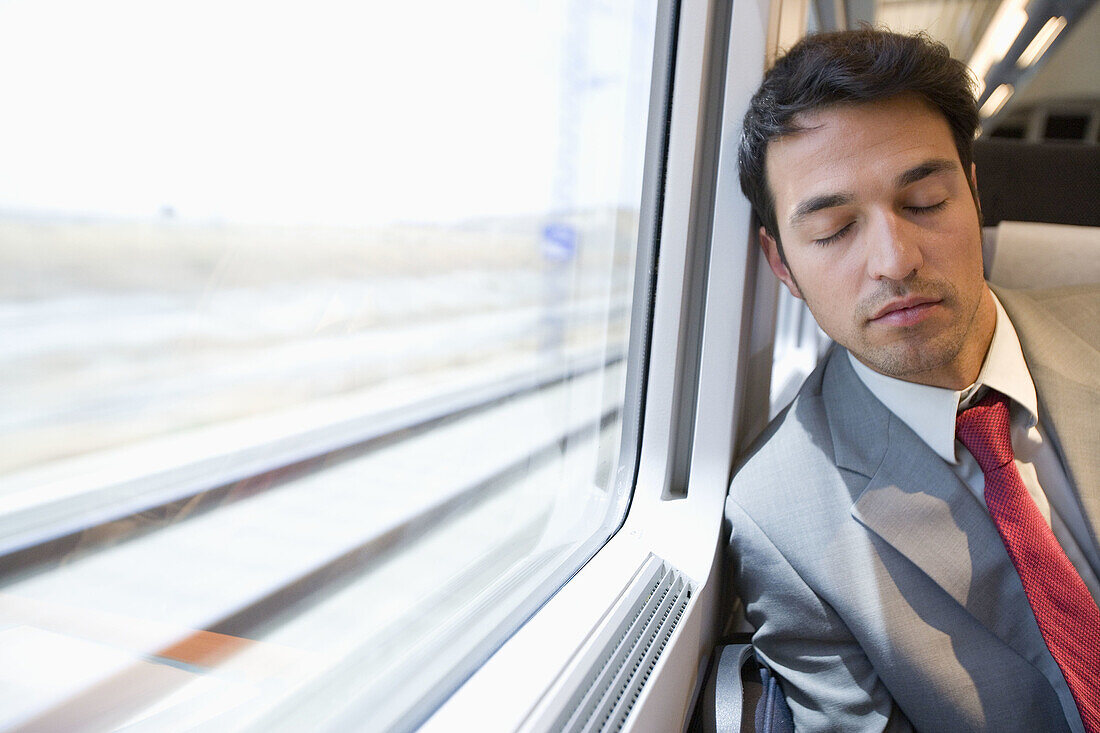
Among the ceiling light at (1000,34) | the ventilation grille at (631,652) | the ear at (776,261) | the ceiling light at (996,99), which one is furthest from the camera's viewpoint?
the ceiling light at (996,99)

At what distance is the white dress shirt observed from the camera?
44.9 inches

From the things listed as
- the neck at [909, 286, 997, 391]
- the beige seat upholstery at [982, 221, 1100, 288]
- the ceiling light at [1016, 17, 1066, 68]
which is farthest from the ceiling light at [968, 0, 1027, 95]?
the neck at [909, 286, 997, 391]

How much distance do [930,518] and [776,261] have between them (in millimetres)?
562

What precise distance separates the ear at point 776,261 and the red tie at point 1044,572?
391 millimetres

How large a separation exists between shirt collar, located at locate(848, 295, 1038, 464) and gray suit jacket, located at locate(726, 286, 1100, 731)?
0.02m

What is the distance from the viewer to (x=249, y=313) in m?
0.62

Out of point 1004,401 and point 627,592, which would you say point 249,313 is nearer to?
point 627,592

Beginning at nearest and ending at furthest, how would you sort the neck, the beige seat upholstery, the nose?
the nose, the neck, the beige seat upholstery

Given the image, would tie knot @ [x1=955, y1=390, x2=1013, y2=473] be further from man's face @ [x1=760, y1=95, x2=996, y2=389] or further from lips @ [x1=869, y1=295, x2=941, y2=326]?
lips @ [x1=869, y1=295, x2=941, y2=326]

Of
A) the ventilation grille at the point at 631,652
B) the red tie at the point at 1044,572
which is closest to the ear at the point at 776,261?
the red tie at the point at 1044,572

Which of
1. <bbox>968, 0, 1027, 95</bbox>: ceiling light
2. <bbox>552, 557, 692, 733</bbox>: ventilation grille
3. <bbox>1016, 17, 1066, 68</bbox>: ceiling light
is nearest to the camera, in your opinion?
<bbox>552, 557, 692, 733</bbox>: ventilation grille

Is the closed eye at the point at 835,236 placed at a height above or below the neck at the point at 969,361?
above

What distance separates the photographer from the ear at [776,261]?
4.30 ft

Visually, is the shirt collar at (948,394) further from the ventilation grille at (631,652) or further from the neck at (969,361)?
the ventilation grille at (631,652)
